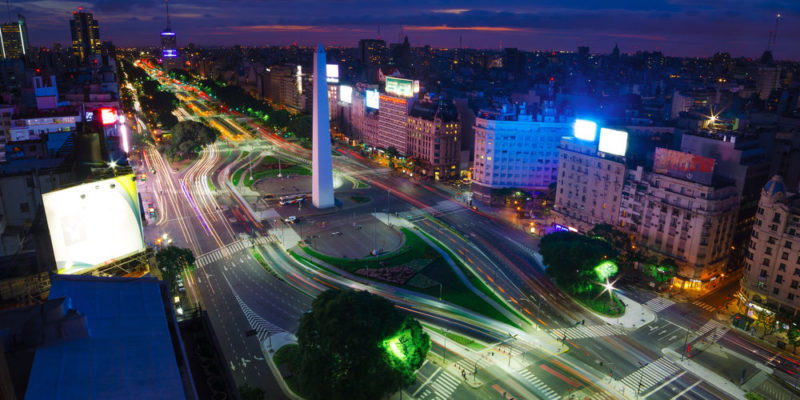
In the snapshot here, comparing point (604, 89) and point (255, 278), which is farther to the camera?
point (604, 89)

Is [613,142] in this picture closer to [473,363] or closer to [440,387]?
[473,363]

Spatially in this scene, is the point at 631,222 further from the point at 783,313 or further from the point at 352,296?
the point at 352,296

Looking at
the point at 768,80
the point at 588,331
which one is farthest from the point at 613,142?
the point at 768,80

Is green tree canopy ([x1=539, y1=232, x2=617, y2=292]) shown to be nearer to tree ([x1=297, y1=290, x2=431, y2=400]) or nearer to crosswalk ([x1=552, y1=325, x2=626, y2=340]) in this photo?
crosswalk ([x1=552, y1=325, x2=626, y2=340])

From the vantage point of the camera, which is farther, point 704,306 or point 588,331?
point 704,306

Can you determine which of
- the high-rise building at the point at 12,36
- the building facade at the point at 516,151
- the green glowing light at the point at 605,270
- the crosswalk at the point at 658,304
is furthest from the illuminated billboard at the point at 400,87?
the high-rise building at the point at 12,36

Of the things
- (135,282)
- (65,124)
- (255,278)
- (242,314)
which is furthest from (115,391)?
(65,124)

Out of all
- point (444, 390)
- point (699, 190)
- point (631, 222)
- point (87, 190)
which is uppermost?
point (87, 190)

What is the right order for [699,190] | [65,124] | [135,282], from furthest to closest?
[65,124] < [699,190] < [135,282]
